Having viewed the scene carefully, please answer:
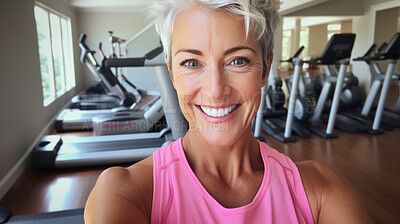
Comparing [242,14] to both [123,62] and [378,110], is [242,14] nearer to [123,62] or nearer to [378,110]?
[123,62]

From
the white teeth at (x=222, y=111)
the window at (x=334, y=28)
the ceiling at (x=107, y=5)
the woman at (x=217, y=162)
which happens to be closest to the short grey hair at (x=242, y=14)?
the woman at (x=217, y=162)

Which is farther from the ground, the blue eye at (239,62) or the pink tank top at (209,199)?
the blue eye at (239,62)

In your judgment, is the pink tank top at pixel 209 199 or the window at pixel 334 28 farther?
the window at pixel 334 28

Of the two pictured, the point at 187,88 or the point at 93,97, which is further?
the point at 93,97

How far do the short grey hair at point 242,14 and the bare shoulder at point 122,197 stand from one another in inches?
11.0

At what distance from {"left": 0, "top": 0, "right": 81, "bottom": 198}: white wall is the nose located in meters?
2.27

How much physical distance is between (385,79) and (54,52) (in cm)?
544

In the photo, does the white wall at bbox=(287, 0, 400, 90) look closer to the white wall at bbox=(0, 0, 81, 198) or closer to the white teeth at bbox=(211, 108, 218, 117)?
the white wall at bbox=(0, 0, 81, 198)

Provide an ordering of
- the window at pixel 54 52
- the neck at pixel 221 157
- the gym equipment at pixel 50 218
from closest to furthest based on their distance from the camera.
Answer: the neck at pixel 221 157 < the gym equipment at pixel 50 218 < the window at pixel 54 52

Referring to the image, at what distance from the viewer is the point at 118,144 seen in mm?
2945

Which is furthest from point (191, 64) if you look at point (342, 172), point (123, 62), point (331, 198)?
point (342, 172)

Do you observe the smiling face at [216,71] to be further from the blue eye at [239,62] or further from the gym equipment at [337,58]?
the gym equipment at [337,58]

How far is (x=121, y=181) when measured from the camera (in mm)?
627

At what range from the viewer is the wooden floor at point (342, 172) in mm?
2047
